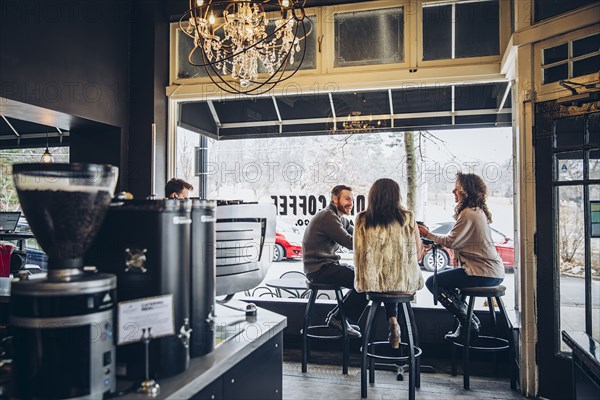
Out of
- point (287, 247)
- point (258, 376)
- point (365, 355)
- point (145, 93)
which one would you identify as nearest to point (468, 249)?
point (365, 355)

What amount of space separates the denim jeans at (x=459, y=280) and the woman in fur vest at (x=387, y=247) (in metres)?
0.37

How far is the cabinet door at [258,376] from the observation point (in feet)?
4.83

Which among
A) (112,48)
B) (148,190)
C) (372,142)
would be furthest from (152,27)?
(372,142)

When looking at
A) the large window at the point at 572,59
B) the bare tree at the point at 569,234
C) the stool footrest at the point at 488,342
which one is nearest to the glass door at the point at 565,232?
the bare tree at the point at 569,234

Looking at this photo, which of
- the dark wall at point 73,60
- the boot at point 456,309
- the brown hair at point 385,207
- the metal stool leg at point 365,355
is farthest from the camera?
the boot at point 456,309

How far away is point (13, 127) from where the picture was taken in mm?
7609

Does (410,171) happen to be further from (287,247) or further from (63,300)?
(63,300)

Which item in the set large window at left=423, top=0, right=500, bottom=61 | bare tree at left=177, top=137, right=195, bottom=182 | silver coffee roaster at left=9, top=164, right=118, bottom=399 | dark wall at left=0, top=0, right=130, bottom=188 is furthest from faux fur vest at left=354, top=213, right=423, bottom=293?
dark wall at left=0, top=0, right=130, bottom=188

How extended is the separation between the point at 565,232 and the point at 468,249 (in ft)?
2.29

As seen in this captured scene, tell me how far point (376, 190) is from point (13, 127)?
6767mm

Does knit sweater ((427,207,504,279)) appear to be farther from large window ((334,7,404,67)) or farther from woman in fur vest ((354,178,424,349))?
large window ((334,7,404,67))

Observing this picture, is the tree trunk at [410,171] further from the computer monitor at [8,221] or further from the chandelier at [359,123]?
the computer monitor at [8,221]

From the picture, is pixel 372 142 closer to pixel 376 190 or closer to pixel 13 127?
pixel 376 190

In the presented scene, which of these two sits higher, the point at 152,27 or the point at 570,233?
the point at 152,27
